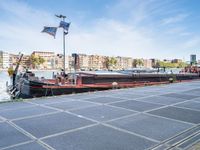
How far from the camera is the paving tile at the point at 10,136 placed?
4617 mm

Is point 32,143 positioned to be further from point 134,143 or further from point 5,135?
point 134,143

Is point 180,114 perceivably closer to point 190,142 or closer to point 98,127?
point 190,142

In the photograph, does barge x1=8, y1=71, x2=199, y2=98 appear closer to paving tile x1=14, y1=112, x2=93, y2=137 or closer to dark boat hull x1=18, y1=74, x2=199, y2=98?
dark boat hull x1=18, y1=74, x2=199, y2=98

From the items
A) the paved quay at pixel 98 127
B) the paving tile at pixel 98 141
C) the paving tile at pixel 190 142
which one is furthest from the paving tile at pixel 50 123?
the paving tile at pixel 190 142

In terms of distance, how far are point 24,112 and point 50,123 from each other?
184 centimetres

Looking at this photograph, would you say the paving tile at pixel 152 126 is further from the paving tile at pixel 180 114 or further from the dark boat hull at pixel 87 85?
the dark boat hull at pixel 87 85

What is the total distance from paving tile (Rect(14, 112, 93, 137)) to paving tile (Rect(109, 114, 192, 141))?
44.6 inches

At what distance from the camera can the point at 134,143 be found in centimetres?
463

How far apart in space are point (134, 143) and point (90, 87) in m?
14.3

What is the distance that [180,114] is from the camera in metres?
7.29

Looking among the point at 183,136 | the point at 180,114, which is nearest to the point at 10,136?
the point at 183,136

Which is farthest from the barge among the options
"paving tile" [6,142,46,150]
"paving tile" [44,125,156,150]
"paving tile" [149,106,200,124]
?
"paving tile" [6,142,46,150]

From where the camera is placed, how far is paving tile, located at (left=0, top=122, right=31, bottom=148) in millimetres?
4617

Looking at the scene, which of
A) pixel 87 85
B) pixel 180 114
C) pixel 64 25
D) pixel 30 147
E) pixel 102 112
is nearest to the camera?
pixel 30 147
